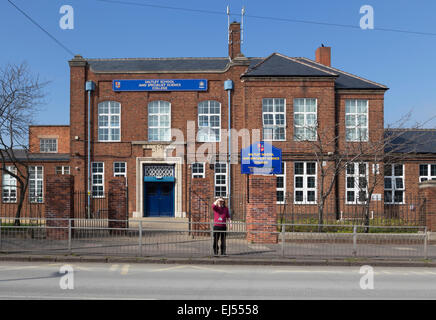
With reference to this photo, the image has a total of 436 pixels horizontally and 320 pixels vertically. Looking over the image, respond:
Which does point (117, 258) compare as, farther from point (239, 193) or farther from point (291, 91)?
point (291, 91)

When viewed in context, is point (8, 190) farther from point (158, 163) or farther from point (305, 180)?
point (305, 180)

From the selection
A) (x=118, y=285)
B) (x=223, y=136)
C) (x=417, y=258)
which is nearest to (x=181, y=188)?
(x=223, y=136)

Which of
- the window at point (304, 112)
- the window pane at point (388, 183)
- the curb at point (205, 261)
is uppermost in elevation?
the window at point (304, 112)

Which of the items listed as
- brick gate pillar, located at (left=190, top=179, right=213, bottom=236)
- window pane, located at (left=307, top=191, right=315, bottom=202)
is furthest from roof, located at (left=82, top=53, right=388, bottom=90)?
brick gate pillar, located at (left=190, top=179, right=213, bottom=236)

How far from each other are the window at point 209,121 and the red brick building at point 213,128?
60mm

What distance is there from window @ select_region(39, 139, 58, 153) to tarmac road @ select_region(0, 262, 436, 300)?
27599 mm

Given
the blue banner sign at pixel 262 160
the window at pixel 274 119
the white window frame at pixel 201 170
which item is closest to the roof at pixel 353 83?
the window at pixel 274 119

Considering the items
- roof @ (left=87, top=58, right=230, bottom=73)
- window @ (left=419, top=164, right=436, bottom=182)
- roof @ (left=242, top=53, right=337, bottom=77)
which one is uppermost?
roof @ (left=87, top=58, right=230, bottom=73)

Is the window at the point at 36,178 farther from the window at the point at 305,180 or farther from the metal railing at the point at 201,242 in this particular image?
the window at the point at 305,180

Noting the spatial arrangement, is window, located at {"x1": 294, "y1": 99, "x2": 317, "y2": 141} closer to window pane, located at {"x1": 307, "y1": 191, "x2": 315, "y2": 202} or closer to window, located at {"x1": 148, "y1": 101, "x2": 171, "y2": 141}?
window pane, located at {"x1": 307, "y1": 191, "x2": 315, "y2": 202}

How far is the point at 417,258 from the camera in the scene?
12.9m

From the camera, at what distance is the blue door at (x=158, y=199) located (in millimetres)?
24672

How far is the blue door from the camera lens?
24.7m

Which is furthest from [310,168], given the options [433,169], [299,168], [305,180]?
[433,169]
